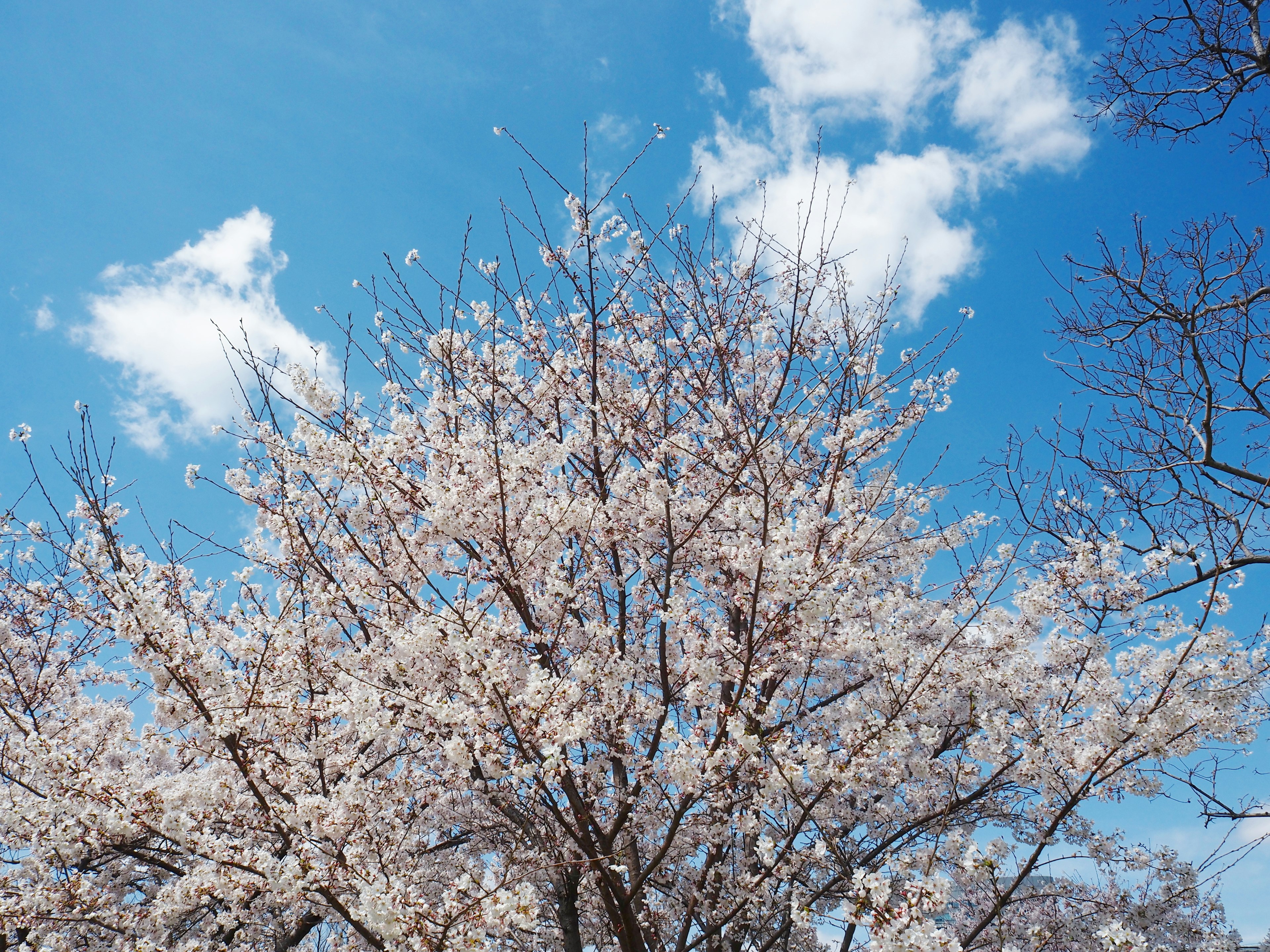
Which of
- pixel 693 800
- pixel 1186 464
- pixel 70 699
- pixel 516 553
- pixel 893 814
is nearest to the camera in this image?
pixel 693 800

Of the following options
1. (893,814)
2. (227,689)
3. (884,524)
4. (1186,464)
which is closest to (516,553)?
(227,689)

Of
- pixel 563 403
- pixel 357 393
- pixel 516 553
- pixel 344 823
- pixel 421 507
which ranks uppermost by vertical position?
pixel 563 403

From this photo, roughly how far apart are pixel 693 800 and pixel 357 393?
5.06 m

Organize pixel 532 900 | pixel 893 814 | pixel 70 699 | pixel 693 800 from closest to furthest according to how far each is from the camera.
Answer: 1. pixel 532 900
2. pixel 693 800
3. pixel 893 814
4. pixel 70 699

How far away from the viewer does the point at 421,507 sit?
671 centimetres

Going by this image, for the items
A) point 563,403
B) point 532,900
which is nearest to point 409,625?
point 532,900

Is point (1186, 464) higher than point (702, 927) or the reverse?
higher

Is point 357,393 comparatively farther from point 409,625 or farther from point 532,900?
point 532,900

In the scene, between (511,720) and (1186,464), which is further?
(1186,464)

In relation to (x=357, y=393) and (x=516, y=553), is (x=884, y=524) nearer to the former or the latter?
(x=516, y=553)

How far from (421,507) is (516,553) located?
1.11m

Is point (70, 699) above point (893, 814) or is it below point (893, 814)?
above

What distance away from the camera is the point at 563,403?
8.63 metres

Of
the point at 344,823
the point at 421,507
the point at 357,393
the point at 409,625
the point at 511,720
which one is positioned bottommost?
the point at 344,823
